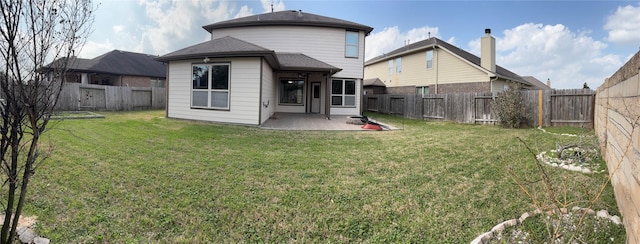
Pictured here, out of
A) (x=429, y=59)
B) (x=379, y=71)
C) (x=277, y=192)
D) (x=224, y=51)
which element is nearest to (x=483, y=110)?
(x=429, y=59)

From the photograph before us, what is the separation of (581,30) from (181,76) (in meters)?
17.1

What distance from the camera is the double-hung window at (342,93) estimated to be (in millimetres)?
18125

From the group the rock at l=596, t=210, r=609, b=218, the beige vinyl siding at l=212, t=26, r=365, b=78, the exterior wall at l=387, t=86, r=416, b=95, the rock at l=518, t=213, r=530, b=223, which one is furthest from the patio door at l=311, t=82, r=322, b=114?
the rock at l=596, t=210, r=609, b=218

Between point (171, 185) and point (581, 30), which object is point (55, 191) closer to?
point (171, 185)

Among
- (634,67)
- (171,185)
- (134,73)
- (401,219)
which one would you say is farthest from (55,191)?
(134,73)

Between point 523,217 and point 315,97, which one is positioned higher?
point 315,97

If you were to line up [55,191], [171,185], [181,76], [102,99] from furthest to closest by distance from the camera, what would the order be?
1. [102,99]
2. [181,76]
3. [171,185]
4. [55,191]

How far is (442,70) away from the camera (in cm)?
2209

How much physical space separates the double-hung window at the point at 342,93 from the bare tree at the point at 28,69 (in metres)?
15.6

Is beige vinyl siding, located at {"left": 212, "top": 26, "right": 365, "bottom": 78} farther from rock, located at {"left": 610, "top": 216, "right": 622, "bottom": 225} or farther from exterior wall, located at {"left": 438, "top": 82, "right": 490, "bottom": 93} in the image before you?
rock, located at {"left": 610, "top": 216, "right": 622, "bottom": 225}

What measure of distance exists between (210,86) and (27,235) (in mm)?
9537

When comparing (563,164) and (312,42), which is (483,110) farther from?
(312,42)

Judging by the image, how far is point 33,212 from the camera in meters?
3.64

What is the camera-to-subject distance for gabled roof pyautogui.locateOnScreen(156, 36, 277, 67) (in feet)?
36.6
